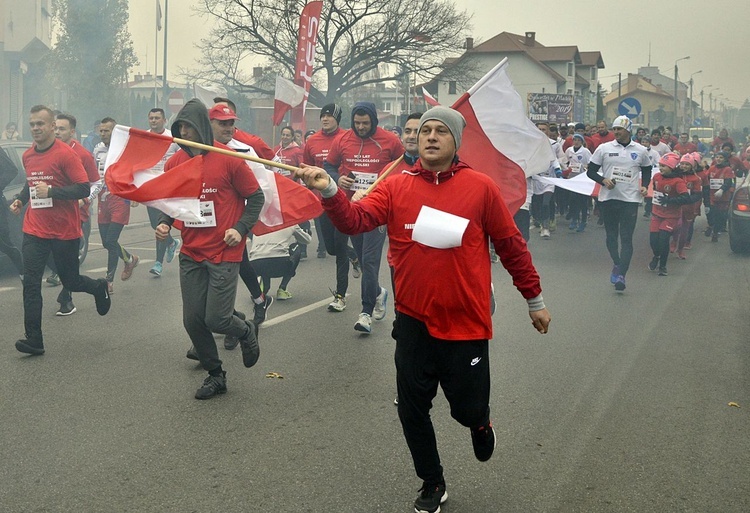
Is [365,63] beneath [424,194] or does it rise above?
above

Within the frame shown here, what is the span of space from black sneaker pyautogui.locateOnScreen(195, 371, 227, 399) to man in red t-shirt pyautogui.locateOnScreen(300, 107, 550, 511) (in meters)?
2.16

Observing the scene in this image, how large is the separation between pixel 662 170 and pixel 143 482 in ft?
32.2

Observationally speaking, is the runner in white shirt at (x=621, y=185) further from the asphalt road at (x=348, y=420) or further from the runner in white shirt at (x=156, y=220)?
the runner in white shirt at (x=156, y=220)

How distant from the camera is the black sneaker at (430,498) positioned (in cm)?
418

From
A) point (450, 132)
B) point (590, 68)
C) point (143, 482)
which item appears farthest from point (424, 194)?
point (590, 68)

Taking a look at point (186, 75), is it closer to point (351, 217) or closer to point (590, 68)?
point (351, 217)

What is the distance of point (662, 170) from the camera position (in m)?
12.7

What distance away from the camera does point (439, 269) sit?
4098 millimetres

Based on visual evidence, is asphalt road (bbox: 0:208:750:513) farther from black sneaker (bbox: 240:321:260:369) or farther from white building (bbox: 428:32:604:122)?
white building (bbox: 428:32:604:122)

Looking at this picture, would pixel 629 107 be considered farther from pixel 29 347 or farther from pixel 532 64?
pixel 532 64

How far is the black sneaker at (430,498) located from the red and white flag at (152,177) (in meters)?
2.64

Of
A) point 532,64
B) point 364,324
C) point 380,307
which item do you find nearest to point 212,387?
point 364,324

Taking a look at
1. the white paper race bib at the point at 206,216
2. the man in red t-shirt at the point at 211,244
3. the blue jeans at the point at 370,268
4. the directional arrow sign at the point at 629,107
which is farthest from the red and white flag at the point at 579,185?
the directional arrow sign at the point at 629,107

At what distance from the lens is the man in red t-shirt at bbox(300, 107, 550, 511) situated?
161 inches
